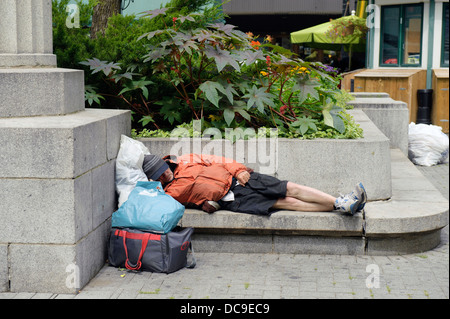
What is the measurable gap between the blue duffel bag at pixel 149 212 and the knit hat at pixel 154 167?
31cm

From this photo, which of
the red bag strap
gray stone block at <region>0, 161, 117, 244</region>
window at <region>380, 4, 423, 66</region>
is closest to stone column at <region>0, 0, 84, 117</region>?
gray stone block at <region>0, 161, 117, 244</region>

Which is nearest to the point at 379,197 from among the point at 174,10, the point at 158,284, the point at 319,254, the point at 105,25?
the point at 319,254

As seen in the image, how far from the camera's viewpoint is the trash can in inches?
621

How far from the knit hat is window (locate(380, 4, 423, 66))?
1365 centimetres

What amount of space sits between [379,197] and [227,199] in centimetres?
156

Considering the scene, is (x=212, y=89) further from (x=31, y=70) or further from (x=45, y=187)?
(x=45, y=187)

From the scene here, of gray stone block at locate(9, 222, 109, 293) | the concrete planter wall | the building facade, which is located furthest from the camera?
the building facade

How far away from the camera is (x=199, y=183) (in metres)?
5.88

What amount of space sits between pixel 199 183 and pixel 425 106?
11282 millimetres

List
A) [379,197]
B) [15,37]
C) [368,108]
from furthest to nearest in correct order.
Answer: [368,108], [379,197], [15,37]

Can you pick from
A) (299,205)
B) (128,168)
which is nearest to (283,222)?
(299,205)

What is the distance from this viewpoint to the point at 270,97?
679 centimetres

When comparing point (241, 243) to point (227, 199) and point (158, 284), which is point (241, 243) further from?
point (158, 284)

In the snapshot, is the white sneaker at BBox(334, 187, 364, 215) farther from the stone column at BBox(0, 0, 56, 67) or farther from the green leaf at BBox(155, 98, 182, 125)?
the stone column at BBox(0, 0, 56, 67)
